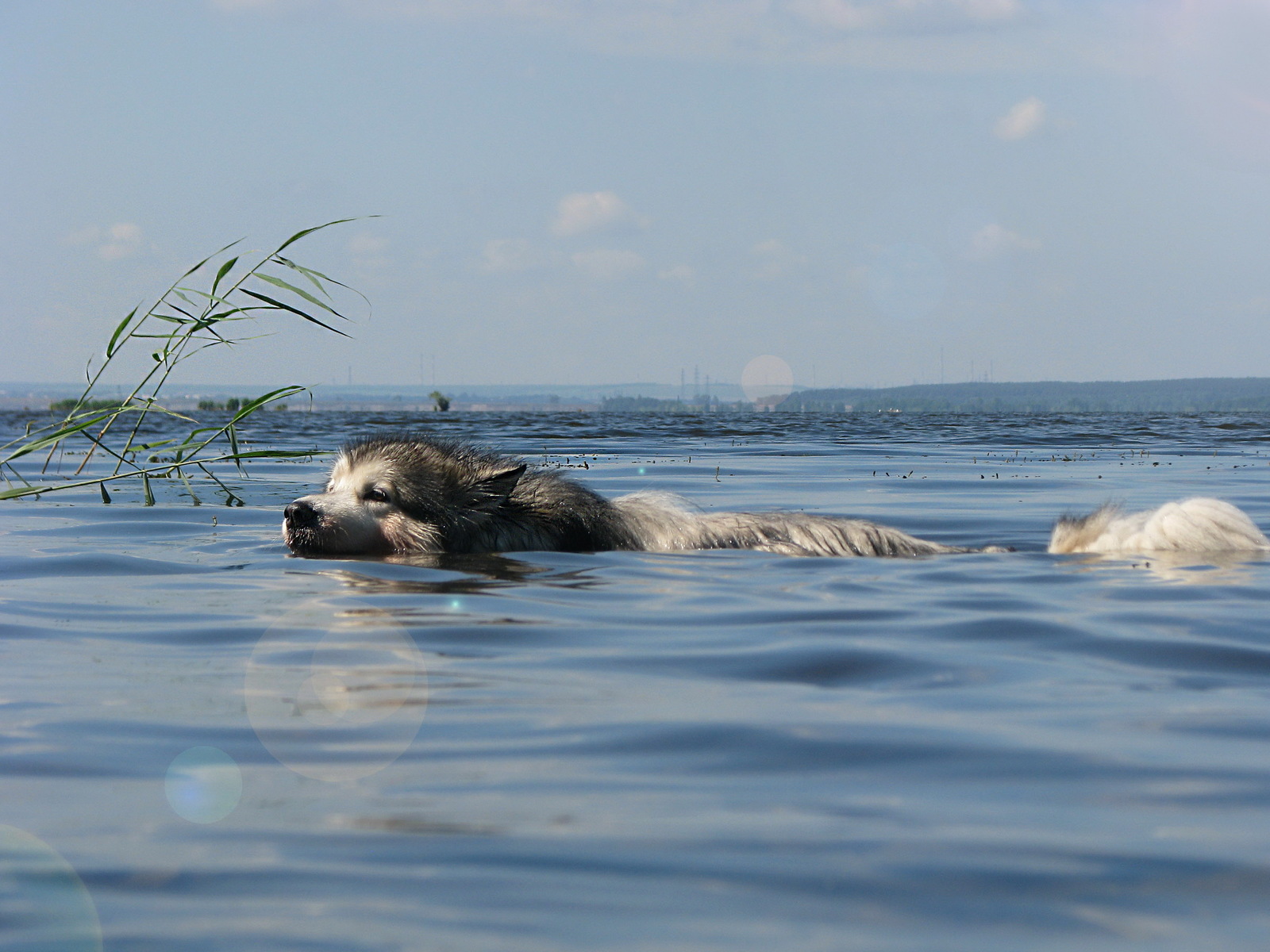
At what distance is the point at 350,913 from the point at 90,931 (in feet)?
1.85

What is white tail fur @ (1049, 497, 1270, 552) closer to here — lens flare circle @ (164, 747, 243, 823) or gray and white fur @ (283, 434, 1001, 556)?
gray and white fur @ (283, 434, 1001, 556)

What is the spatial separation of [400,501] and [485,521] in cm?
67

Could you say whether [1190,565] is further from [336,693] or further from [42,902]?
[42,902]

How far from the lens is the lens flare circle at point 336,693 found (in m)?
4.35

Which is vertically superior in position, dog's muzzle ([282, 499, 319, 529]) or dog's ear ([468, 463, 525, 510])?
dog's ear ([468, 463, 525, 510])

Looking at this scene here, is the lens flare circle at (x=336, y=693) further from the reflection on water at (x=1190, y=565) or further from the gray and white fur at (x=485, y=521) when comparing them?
the reflection on water at (x=1190, y=565)

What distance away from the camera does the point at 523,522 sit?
10398mm

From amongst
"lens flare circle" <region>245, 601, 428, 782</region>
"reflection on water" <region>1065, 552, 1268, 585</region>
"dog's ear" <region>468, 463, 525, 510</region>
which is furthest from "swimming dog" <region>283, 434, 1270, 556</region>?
"lens flare circle" <region>245, 601, 428, 782</region>

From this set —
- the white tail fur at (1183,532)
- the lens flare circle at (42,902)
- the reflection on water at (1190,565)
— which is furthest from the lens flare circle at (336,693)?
the white tail fur at (1183,532)

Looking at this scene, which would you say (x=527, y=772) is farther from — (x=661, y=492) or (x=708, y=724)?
(x=661, y=492)

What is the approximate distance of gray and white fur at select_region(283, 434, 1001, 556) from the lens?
10.1 meters

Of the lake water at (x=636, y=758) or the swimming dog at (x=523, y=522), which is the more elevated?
the swimming dog at (x=523, y=522)

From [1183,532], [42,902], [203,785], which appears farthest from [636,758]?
[1183,532]

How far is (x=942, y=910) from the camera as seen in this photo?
3.01 m
